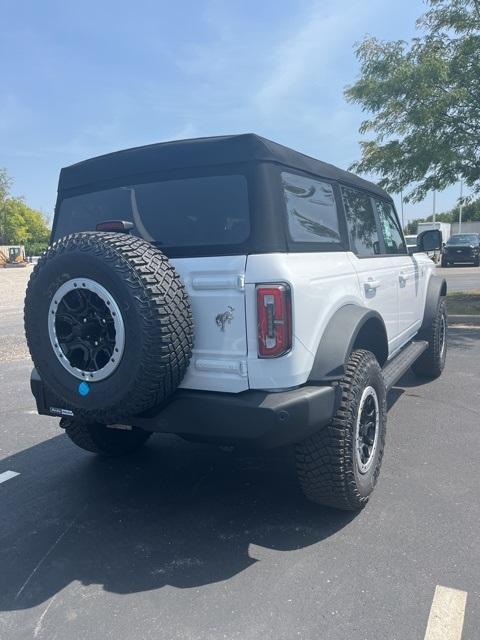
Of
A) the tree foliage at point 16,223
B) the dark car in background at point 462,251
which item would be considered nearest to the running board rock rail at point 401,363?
the dark car in background at point 462,251

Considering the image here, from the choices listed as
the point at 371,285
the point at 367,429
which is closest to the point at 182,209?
the point at 371,285

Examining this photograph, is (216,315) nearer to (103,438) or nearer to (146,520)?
(146,520)

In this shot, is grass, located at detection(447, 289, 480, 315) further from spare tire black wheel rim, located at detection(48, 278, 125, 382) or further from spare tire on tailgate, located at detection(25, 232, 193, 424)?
spare tire black wheel rim, located at detection(48, 278, 125, 382)

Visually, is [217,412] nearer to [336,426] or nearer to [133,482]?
[336,426]

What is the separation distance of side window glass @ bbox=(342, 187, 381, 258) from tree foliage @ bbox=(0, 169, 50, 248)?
220 ft

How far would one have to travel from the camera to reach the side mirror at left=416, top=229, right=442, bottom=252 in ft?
18.1

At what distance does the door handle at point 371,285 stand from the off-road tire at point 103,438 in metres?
1.84

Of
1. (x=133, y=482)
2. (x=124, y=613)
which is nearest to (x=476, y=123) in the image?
(x=133, y=482)

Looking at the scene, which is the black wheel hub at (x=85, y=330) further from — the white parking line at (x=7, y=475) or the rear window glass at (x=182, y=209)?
the white parking line at (x=7, y=475)

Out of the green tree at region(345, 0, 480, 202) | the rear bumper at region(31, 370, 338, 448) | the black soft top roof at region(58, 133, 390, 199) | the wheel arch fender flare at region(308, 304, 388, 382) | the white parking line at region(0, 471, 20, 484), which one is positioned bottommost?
the white parking line at region(0, 471, 20, 484)

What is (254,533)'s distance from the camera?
2.82 meters

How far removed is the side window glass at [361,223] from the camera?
12.0 ft

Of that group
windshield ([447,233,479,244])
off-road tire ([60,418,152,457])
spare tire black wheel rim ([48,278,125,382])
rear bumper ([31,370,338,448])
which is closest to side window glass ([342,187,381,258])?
rear bumper ([31,370,338,448])

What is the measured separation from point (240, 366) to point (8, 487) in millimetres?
2085
